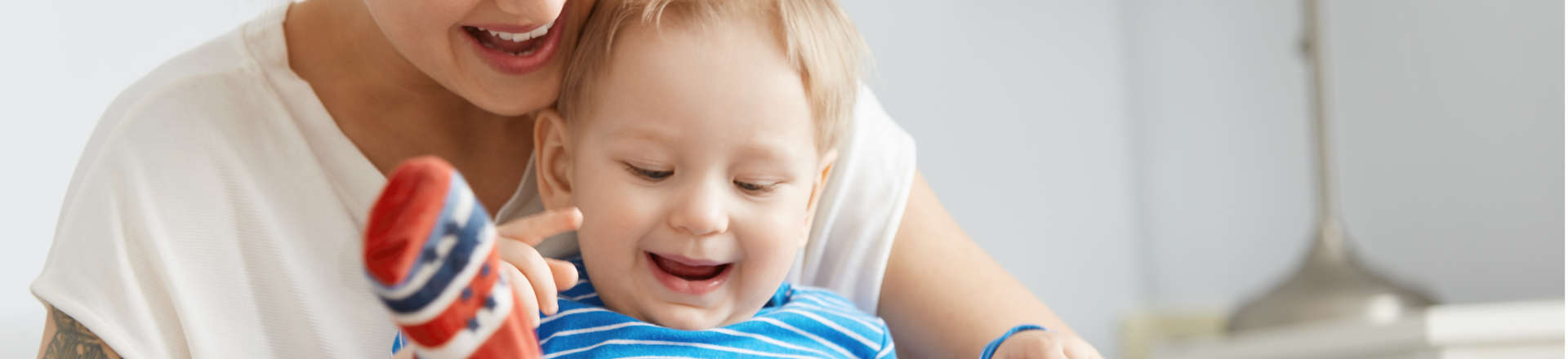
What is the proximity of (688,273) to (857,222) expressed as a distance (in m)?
0.26

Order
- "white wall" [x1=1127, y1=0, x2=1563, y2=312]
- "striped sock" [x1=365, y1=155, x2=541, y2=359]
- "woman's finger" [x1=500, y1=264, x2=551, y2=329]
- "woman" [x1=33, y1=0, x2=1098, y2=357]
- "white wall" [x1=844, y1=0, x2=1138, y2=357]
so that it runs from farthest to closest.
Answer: "white wall" [x1=844, y1=0, x2=1138, y2=357] → "white wall" [x1=1127, y1=0, x2=1563, y2=312] → "woman" [x1=33, y1=0, x2=1098, y2=357] → "woman's finger" [x1=500, y1=264, x2=551, y2=329] → "striped sock" [x1=365, y1=155, x2=541, y2=359]

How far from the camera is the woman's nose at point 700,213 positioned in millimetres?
820

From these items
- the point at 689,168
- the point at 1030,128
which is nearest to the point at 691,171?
the point at 689,168

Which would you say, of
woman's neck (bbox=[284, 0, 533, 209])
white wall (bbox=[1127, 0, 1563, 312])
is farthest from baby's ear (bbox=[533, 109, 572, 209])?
white wall (bbox=[1127, 0, 1563, 312])

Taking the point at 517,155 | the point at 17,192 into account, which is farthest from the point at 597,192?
the point at 17,192

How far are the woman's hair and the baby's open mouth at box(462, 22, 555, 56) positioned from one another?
3 centimetres

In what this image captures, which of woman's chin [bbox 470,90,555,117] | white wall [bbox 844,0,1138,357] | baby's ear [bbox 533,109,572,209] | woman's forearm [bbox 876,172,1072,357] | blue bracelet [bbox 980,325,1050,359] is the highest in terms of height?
woman's chin [bbox 470,90,555,117]

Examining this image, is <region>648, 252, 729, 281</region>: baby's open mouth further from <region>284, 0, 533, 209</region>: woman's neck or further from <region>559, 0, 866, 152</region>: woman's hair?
<region>284, 0, 533, 209</region>: woman's neck

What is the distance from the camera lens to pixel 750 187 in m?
0.88

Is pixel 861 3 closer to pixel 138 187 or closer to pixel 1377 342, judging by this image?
pixel 1377 342

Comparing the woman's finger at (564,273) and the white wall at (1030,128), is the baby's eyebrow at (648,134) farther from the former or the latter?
the white wall at (1030,128)

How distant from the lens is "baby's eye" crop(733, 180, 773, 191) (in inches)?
34.3

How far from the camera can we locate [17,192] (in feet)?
4.16

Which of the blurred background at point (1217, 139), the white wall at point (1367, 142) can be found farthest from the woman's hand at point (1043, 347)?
the white wall at point (1367, 142)
